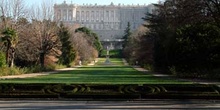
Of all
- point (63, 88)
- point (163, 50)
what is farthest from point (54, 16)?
point (63, 88)

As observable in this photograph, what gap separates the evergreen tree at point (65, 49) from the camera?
6162 cm

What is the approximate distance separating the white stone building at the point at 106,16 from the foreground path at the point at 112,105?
15770cm

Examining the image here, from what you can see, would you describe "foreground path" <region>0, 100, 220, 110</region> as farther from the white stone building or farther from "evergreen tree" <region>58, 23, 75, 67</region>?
the white stone building

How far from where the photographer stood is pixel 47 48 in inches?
2109

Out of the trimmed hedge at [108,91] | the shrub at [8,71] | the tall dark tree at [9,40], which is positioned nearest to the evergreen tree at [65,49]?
the tall dark tree at [9,40]

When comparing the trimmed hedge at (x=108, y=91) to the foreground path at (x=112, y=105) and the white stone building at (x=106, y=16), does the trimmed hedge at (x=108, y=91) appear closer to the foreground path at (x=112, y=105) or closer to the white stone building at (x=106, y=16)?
the foreground path at (x=112, y=105)

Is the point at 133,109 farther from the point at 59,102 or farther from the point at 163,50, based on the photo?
the point at 163,50

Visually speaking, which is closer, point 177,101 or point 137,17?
point 177,101

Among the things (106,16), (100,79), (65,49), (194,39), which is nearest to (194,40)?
(194,39)

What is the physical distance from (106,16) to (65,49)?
116 metres

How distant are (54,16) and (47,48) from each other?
6.81 metres

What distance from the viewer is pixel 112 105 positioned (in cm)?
1427

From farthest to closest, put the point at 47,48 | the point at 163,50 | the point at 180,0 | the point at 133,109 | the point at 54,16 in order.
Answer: the point at 54,16, the point at 47,48, the point at 163,50, the point at 180,0, the point at 133,109

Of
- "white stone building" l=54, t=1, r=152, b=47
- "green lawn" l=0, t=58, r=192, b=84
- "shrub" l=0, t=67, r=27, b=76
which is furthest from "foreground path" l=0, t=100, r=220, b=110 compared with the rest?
"white stone building" l=54, t=1, r=152, b=47
